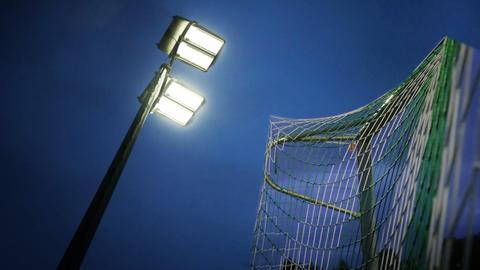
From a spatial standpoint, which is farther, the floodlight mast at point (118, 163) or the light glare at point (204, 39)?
the light glare at point (204, 39)

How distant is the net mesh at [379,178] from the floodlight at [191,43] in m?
1.72

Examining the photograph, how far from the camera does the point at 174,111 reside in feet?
10.5

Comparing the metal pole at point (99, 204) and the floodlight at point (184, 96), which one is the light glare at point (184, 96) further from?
the metal pole at point (99, 204)

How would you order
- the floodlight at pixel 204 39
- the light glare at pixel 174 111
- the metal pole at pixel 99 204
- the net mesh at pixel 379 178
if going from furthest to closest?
the light glare at pixel 174 111, the floodlight at pixel 204 39, the metal pole at pixel 99 204, the net mesh at pixel 379 178

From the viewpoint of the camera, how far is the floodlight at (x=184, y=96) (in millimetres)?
3133

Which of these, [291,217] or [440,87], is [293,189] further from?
[440,87]

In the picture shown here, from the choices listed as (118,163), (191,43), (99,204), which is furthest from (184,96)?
(99,204)

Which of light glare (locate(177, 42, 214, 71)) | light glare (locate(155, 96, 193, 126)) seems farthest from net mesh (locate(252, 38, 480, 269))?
light glare (locate(177, 42, 214, 71))

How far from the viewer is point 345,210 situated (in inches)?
129

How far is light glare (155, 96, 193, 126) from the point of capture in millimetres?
3168

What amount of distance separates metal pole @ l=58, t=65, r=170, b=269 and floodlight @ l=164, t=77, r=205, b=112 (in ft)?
1.05

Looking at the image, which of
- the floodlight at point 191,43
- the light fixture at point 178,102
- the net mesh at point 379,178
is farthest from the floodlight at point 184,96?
the net mesh at point 379,178

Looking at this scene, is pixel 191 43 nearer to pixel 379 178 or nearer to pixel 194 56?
pixel 194 56

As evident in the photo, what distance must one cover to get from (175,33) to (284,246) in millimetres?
2898
